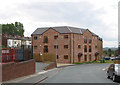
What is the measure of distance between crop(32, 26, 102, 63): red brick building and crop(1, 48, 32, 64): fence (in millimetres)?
32774

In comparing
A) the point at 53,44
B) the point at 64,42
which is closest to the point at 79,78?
the point at 64,42

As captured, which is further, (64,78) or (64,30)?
(64,30)

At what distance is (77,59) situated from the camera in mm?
61250

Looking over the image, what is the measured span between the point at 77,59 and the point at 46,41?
10651 millimetres

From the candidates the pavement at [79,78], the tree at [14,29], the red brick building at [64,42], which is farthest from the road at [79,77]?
the tree at [14,29]

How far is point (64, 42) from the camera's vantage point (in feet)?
196

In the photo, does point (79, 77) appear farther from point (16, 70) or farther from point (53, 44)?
point (53, 44)

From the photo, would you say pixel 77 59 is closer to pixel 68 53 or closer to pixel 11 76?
pixel 68 53

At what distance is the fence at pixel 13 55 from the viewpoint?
62.4ft

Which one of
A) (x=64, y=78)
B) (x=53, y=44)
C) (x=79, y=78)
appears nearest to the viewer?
(x=79, y=78)

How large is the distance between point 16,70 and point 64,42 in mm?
40397

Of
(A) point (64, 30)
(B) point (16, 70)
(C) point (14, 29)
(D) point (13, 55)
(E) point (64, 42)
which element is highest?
(C) point (14, 29)

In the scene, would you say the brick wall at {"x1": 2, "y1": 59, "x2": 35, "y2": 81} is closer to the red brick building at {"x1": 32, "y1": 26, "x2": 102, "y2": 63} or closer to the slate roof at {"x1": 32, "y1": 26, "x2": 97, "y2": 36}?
the red brick building at {"x1": 32, "y1": 26, "x2": 102, "y2": 63}

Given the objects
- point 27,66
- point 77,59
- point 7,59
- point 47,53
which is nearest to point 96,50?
point 77,59
